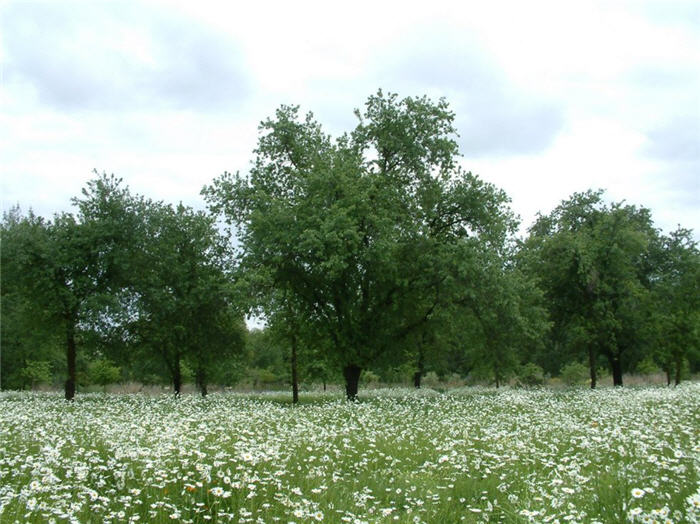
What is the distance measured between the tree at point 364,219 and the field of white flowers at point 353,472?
11127 millimetres


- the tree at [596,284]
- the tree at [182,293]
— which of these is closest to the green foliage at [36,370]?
the tree at [182,293]

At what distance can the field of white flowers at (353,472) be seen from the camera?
21.4 feet

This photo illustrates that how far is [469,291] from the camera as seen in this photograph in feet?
77.9

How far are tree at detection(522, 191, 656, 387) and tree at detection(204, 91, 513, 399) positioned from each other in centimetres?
1208

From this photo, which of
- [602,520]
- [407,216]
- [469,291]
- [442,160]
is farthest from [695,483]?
[442,160]

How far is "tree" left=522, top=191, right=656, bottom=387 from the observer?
3719cm

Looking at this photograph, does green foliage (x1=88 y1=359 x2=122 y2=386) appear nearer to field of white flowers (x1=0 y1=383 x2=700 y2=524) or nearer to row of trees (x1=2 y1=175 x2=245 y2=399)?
row of trees (x1=2 y1=175 x2=245 y2=399)

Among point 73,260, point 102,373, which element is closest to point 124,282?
point 73,260

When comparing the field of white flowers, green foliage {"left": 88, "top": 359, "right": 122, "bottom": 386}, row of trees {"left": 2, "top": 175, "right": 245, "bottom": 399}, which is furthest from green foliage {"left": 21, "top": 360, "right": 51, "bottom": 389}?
the field of white flowers

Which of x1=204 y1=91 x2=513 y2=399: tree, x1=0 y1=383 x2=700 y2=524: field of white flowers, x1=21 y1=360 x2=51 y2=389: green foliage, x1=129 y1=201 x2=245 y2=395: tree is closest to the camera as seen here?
x1=0 y1=383 x2=700 y2=524: field of white flowers

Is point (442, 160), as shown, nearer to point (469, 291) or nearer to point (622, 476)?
point (469, 291)

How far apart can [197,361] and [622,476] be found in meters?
27.5

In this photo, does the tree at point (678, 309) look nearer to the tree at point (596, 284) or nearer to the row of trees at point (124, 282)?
the tree at point (596, 284)

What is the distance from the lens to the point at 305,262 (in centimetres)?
2492
